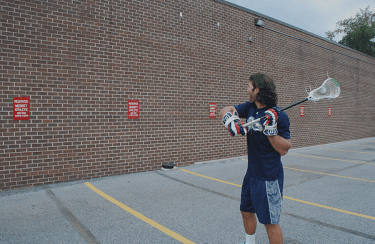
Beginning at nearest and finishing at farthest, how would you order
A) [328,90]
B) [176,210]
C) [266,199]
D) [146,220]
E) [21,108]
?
[266,199]
[328,90]
[146,220]
[176,210]
[21,108]

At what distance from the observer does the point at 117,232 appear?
3600 mm

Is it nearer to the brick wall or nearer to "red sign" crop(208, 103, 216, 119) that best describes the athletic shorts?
the brick wall

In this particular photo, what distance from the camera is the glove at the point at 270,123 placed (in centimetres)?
245

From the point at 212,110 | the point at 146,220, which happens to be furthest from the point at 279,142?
the point at 212,110

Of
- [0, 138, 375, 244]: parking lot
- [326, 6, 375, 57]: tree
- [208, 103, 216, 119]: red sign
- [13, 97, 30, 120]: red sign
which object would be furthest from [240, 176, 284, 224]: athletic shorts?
[326, 6, 375, 57]: tree

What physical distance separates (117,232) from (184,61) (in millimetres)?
5754

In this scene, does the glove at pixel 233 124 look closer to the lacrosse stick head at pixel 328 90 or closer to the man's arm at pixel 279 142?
the man's arm at pixel 279 142

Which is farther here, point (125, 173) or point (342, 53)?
point (342, 53)

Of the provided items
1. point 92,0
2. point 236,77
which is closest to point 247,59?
point 236,77

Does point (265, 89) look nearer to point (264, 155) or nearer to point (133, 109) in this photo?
point (264, 155)

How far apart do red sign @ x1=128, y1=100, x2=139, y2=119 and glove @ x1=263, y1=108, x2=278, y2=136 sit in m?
5.08

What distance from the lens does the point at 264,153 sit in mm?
2697

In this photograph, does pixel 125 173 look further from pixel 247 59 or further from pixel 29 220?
pixel 247 59

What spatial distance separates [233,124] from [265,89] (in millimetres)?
487
